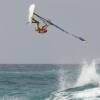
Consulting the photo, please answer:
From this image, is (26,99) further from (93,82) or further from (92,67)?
(92,67)

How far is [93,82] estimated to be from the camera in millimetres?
50906

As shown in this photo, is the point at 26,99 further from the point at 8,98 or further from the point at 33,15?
the point at 33,15

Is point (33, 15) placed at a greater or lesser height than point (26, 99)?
greater

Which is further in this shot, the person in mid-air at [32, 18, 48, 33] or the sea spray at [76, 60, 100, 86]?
the sea spray at [76, 60, 100, 86]

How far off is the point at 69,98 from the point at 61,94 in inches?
91.1

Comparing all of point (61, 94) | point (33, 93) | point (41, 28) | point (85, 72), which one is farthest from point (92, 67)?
point (41, 28)

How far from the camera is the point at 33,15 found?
3578 cm

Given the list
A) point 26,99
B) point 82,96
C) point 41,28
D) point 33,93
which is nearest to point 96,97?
point 82,96

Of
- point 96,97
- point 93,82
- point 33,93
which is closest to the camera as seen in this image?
point 96,97

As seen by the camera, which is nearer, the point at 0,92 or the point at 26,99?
the point at 26,99

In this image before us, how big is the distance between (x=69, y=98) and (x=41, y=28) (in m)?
7.43

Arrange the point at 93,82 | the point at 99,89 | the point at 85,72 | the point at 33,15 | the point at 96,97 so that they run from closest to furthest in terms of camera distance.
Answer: the point at 33,15 < the point at 96,97 < the point at 99,89 < the point at 93,82 < the point at 85,72

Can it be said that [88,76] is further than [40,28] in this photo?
Yes

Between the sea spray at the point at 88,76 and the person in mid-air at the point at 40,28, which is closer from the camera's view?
the person in mid-air at the point at 40,28
